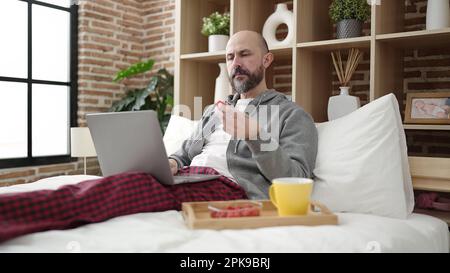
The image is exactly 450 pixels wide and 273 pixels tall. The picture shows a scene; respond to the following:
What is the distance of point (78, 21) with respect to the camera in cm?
361

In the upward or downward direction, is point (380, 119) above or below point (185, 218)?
above

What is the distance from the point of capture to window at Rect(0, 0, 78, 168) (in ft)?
10.6

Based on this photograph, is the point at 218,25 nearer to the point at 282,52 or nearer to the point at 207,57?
the point at 207,57

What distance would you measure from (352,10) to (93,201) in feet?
5.43

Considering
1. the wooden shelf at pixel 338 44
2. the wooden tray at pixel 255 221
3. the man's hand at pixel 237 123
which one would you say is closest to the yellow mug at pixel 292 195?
the wooden tray at pixel 255 221

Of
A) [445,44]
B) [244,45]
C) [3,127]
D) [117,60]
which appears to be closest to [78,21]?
[117,60]

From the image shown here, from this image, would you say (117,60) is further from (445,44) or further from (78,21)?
(445,44)

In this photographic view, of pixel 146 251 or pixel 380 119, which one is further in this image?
pixel 380 119

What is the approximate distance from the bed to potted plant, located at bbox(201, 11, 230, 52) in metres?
1.14

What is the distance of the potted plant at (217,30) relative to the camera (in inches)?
104

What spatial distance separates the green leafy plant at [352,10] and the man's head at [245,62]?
52 cm

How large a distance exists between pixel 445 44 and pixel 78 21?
9.09 ft

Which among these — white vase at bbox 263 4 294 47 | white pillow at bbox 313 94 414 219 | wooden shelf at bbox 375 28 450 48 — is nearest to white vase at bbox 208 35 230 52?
white vase at bbox 263 4 294 47

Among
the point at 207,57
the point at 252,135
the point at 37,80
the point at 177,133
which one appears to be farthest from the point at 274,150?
the point at 37,80
